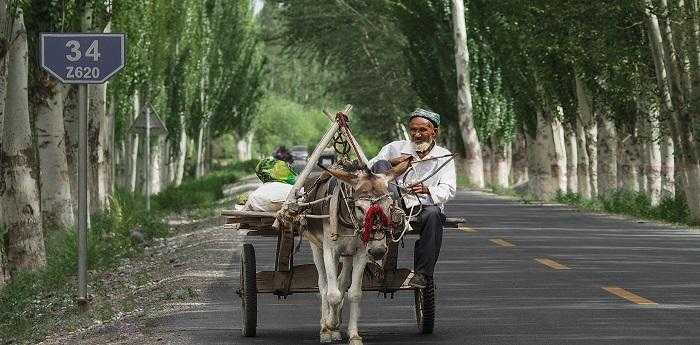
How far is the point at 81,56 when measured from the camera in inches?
666

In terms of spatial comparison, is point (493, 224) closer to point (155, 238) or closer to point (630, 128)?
point (155, 238)

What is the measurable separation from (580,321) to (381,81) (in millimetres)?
67103

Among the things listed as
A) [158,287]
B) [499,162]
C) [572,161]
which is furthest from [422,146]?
[499,162]

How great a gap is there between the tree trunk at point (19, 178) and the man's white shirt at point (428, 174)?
41.7ft

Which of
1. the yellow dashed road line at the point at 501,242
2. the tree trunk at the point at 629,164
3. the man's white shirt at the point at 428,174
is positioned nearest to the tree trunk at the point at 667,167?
the tree trunk at the point at 629,164

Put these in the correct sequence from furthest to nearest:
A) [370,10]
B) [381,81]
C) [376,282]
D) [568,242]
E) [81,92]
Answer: [381,81] < [370,10] < [568,242] < [81,92] < [376,282]

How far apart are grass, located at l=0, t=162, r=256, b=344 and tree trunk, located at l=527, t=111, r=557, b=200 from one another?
1193 cm

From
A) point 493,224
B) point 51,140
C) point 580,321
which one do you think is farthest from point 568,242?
point 580,321

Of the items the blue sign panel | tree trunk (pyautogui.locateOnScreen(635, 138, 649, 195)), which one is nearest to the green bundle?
the blue sign panel

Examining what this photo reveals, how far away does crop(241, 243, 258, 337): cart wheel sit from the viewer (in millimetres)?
12821

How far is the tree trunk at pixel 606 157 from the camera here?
144 ft

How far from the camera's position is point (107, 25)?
35812 millimetres

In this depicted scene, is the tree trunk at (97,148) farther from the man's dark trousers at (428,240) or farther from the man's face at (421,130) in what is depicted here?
the man's dark trousers at (428,240)

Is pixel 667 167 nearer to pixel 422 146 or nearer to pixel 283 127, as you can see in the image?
pixel 422 146
